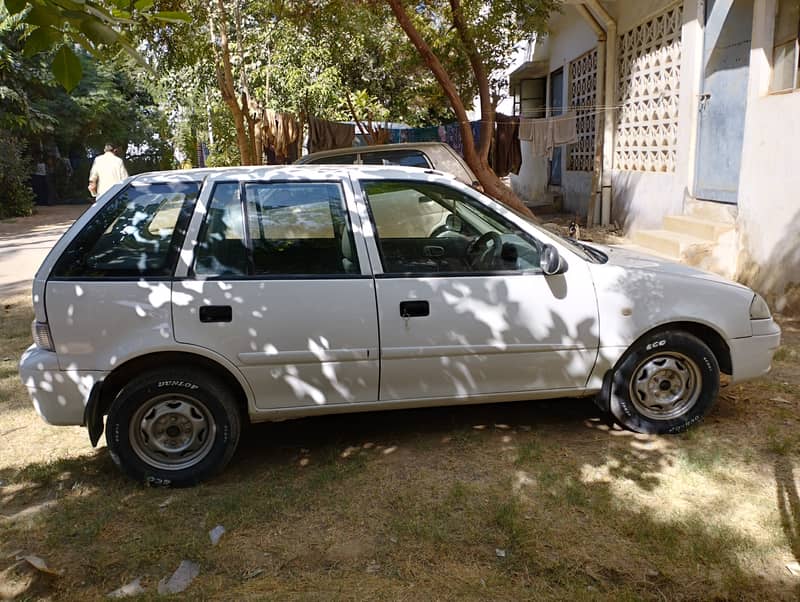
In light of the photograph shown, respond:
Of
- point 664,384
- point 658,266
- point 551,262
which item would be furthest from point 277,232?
point 664,384

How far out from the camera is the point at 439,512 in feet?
11.7

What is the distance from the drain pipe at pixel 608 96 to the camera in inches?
489

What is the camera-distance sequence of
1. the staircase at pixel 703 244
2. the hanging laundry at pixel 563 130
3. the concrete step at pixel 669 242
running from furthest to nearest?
the hanging laundry at pixel 563 130
the concrete step at pixel 669 242
the staircase at pixel 703 244

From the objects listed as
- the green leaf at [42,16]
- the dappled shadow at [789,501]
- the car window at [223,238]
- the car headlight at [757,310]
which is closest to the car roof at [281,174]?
the car window at [223,238]

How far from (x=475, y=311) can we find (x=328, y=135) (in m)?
10.3

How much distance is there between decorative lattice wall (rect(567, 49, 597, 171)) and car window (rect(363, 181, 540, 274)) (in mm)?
9764

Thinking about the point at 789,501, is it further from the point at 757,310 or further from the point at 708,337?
the point at 757,310

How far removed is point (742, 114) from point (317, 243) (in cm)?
652

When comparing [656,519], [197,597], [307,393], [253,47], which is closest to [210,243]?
[307,393]

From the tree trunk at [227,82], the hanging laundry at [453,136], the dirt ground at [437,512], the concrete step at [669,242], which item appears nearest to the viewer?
the dirt ground at [437,512]

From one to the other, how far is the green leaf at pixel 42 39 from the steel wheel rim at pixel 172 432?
1.97 m

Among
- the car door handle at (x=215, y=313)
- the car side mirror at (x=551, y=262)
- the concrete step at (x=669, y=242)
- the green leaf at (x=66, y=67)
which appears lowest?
the concrete step at (x=669, y=242)

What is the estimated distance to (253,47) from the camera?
1764 cm

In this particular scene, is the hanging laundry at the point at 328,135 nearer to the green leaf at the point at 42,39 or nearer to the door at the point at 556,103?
the door at the point at 556,103
